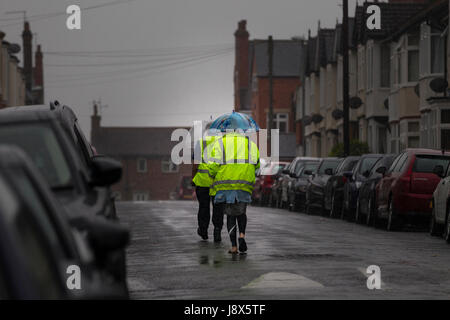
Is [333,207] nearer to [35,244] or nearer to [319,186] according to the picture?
[319,186]

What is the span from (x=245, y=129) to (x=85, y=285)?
1061cm

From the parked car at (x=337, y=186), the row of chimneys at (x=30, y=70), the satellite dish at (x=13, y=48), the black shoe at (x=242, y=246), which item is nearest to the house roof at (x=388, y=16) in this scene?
the parked car at (x=337, y=186)

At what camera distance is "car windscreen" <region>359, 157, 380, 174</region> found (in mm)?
27022

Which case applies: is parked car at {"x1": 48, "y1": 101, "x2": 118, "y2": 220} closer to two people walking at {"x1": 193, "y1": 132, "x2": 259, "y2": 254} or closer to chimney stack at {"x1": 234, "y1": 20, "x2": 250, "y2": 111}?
two people walking at {"x1": 193, "y1": 132, "x2": 259, "y2": 254}

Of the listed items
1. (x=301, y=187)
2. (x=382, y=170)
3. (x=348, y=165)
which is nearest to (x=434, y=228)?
(x=382, y=170)

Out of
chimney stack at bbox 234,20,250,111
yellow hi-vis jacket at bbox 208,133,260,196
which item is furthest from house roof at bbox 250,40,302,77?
yellow hi-vis jacket at bbox 208,133,260,196

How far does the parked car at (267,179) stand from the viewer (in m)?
43.1

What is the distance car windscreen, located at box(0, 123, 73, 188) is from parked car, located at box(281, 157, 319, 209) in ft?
86.8

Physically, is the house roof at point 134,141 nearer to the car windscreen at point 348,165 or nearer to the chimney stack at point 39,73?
the chimney stack at point 39,73

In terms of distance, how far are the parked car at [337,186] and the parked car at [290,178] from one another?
4789 millimetres

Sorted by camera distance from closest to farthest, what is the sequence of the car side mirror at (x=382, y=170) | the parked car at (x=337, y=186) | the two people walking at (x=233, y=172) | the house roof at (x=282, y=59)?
the two people walking at (x=233, y=172)
the car side mirror at (x=382, y=170)
the parked car at (x=337, y=186)
the house roof at (x=282, y=59)

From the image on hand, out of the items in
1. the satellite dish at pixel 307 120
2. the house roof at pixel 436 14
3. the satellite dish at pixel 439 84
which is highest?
the house roof at pixel 436 14

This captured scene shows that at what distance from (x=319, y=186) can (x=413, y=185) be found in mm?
9556

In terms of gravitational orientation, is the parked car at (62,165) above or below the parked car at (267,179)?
above
